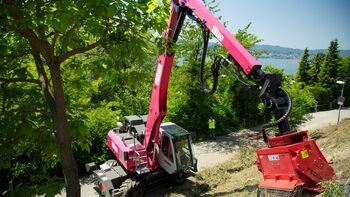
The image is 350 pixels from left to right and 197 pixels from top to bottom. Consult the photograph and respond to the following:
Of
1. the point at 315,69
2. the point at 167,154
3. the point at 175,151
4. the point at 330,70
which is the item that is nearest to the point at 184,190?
the point at 167,154

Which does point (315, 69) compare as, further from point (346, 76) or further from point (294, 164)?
point (294, 164)

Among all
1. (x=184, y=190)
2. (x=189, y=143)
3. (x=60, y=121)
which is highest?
(x=60, y=121)

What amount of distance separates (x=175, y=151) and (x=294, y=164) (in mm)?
4815

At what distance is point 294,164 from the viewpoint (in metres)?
6.05

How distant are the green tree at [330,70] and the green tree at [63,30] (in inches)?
1567

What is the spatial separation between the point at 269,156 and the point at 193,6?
4.51m

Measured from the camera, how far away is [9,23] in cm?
369

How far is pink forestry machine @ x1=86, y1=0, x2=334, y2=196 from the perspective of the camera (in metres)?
6.19

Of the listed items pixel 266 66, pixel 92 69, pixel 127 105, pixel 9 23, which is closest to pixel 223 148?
pixel 127 105

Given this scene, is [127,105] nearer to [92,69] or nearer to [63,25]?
[92,69]

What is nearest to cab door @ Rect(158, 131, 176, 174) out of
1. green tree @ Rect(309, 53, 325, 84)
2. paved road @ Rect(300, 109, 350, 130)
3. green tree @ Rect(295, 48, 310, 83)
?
paved road @ Rect(300, 109, 350, 130)

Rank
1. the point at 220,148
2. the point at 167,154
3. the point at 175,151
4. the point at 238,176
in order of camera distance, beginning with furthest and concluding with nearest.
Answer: the point at 220,148, the point at 238,176, the point at 167,154, the point at 175,151

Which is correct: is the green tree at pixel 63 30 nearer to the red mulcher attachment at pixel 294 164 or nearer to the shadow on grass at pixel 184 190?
the red mulcher attachment at pixel 294 164

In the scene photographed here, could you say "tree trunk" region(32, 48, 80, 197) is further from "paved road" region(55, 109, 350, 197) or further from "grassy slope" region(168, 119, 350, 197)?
"paved road" region(55, 109, 350, 197)
